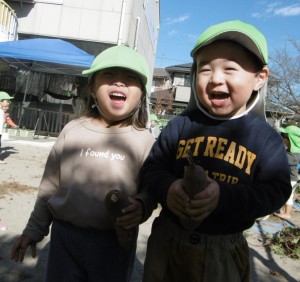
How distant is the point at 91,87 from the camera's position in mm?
1668

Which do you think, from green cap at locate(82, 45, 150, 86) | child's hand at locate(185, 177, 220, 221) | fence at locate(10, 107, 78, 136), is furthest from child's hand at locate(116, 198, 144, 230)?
fence at locate(10, 107, 78, 136)

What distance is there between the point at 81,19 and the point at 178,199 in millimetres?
13715

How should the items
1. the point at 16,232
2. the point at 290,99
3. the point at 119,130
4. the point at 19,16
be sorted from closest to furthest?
the point at 119,130, the point at 16,232, the point at 19,16, the point at 290,99

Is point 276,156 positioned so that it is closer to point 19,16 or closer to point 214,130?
point 214,130

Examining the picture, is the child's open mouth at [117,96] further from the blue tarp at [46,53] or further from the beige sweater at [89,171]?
the blue tarp at [46,53]

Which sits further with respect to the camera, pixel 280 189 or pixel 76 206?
pixel 76 206

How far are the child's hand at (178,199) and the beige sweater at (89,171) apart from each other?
0.32 meters

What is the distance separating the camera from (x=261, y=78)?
1295 millimetres

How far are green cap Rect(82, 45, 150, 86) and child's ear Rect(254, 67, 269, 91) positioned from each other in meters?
0.53

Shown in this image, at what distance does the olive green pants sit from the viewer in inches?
48.4

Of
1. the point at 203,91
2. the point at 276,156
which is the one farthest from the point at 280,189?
the point at 203,91

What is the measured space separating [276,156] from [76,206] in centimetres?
88

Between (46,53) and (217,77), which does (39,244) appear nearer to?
(217,77)

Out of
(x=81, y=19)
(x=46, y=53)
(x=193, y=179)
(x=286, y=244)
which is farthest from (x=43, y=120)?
(x=193, y=179)
